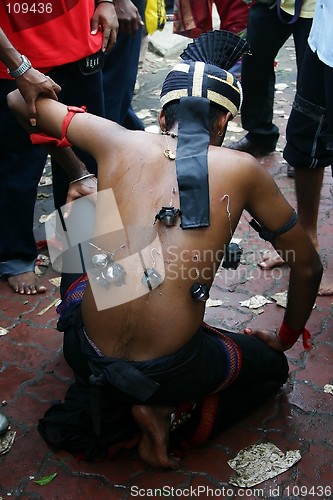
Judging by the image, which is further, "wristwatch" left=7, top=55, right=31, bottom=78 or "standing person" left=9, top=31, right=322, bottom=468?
"wristwatch" left=7, top=55, right=31, bottom=78

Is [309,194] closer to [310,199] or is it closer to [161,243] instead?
[310,199]

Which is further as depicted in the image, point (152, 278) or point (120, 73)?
point (120, 73)

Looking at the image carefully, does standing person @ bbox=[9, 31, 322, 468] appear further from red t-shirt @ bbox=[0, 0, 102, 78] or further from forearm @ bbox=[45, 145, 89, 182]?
red t-shirt @ bbox=[0, 0, 102, 78]

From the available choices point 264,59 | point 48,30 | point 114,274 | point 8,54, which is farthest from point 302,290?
point 264,59

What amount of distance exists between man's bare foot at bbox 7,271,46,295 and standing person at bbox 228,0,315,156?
90.0 inches

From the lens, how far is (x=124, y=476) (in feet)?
8.74

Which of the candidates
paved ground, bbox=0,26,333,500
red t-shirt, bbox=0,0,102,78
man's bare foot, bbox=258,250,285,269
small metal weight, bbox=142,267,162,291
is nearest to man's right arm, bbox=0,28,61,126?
red t-shirt, bbox=0,0,102,78

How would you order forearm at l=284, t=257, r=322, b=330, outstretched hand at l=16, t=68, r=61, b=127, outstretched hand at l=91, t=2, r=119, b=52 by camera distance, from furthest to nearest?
outstretched hand at l=91, t=2, r=119, b=52 < outstretched hand at l=16, t=68, r=61, b=127 < forearm at l=284, t=257, r=322, b=330

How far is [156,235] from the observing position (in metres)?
2.37

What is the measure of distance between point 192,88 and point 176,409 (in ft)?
4.21

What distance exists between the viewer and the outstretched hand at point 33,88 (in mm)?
2826

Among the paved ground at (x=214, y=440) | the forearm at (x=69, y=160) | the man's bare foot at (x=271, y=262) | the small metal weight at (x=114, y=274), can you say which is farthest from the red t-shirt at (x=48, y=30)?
the man's bare foot at (x=271, y=262)

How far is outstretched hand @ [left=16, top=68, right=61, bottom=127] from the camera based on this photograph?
2.83m

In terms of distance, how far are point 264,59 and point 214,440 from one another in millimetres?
3107
